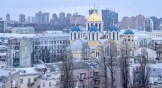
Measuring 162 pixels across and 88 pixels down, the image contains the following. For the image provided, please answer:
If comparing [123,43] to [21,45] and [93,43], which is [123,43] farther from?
[21,45]

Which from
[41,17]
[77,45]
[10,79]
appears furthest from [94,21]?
[41,17]

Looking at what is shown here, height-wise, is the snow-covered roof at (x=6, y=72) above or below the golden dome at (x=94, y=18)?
below

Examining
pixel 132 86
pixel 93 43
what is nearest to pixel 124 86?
pixel 132 86

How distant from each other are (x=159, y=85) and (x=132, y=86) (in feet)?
4.49

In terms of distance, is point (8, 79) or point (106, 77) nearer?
point (8, 79)

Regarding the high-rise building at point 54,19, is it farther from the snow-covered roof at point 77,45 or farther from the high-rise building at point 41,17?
the snow-covered roof at point 77,45

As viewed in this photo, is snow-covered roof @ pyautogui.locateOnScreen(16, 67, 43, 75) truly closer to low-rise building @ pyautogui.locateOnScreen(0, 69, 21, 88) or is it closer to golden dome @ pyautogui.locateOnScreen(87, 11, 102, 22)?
low-rise building @ pyautogui.locateOnScreen(0, 69, 21, 88)

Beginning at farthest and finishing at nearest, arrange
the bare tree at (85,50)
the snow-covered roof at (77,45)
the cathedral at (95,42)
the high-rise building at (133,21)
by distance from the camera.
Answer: the high-rise building at (133,21) < the snow-covered roof at (77,45) < the cathedral at (95,42) < the bare tree at (85,50)

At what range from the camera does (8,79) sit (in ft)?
55.8

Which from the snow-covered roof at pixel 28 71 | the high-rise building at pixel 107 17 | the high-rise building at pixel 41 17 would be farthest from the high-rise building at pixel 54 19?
the snow-covered roof at pixel 28 71

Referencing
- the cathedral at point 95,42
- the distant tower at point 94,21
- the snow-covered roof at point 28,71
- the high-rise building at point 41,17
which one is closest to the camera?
the snow-covered roof at point 28,71

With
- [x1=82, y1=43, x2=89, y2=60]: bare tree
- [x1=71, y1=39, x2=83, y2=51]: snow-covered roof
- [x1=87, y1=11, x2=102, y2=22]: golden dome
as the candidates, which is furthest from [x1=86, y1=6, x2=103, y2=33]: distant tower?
[x1=82, y1=43, x2=89, y2=60]: bare tree

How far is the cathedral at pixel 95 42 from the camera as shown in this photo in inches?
1162

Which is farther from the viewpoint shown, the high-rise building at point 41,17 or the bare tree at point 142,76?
the high-rise building at point 41,17
